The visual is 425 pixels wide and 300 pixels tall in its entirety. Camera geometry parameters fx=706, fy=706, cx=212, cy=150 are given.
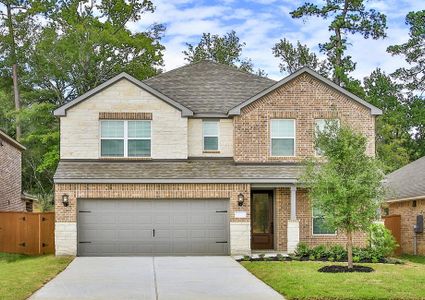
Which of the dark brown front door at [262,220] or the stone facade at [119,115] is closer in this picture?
the stone facade at [119,115]

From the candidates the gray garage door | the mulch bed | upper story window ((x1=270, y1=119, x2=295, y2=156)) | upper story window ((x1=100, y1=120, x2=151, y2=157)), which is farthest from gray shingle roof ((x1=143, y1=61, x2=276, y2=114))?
Answer: the mulch bed

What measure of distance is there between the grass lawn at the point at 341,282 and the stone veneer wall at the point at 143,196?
4.08 meters

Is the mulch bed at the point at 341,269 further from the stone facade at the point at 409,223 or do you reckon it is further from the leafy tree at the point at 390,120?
the leafy tree at the point at 390,120

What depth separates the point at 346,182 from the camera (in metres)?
20.2

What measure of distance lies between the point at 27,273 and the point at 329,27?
2782 centimetres

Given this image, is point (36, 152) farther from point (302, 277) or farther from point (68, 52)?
point (302, 277)

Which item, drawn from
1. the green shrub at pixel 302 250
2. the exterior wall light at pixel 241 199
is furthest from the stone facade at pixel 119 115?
the green shrub at pixel 302 250

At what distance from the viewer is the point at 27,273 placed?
19.5 meters

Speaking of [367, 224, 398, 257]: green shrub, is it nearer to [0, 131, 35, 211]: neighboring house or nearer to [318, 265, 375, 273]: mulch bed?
[318, 265, 375, 273]: mulch bed

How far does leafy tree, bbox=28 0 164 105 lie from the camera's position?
41.2m

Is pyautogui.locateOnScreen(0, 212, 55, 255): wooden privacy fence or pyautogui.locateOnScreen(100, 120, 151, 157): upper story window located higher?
pyautogui.locateOnScreen(100, 120, 151, 157): upper story window

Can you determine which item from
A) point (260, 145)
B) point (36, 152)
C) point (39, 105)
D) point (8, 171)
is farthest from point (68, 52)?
point (260, 145)

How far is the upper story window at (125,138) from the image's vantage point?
2692 centimetres

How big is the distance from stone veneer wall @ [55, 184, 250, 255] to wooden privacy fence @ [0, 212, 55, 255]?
6.39ft
